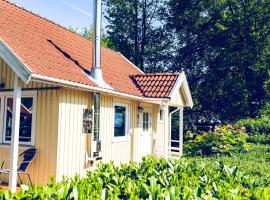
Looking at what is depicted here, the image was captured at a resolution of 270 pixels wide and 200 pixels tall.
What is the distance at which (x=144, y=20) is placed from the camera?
1189 inches

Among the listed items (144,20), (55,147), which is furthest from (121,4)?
Answer: (55,147)

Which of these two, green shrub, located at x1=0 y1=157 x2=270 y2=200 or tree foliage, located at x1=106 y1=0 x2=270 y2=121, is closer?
green shrub, located at x1=0 y1=157 x2=270 y2=200

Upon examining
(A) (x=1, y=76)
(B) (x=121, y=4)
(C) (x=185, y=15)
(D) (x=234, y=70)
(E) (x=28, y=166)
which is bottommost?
(E) (x=28, y=166)

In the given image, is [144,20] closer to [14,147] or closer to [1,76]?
[1,76]

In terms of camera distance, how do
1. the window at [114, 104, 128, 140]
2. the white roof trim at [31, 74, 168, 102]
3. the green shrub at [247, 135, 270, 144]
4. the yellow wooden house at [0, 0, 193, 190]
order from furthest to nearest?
the green shrub at [247, 135, 270, 144]
the window at [114, 104, 128, 140]
the yellow wooden house at [0, 0, 193, 190]
the white roof trim at [31, 74, 168, 102]

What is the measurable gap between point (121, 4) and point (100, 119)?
22647 millimetres

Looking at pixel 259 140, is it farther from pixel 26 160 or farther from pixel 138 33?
pixel 138 33

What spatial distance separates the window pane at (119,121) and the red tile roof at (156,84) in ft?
5.43

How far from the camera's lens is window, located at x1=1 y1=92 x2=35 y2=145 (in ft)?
27.2

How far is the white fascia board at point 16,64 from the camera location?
259 inches

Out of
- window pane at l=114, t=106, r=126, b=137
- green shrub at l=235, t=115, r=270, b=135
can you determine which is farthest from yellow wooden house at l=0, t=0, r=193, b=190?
green shrub at l=235, t=115, r=270, b=135

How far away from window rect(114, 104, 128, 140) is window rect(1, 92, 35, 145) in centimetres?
356

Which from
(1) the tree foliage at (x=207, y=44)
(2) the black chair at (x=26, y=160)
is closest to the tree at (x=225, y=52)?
(1) the tree foliage at (x=207, y=44)

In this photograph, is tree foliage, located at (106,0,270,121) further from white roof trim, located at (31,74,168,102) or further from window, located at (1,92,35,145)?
window, located at (1,92,35,145)
